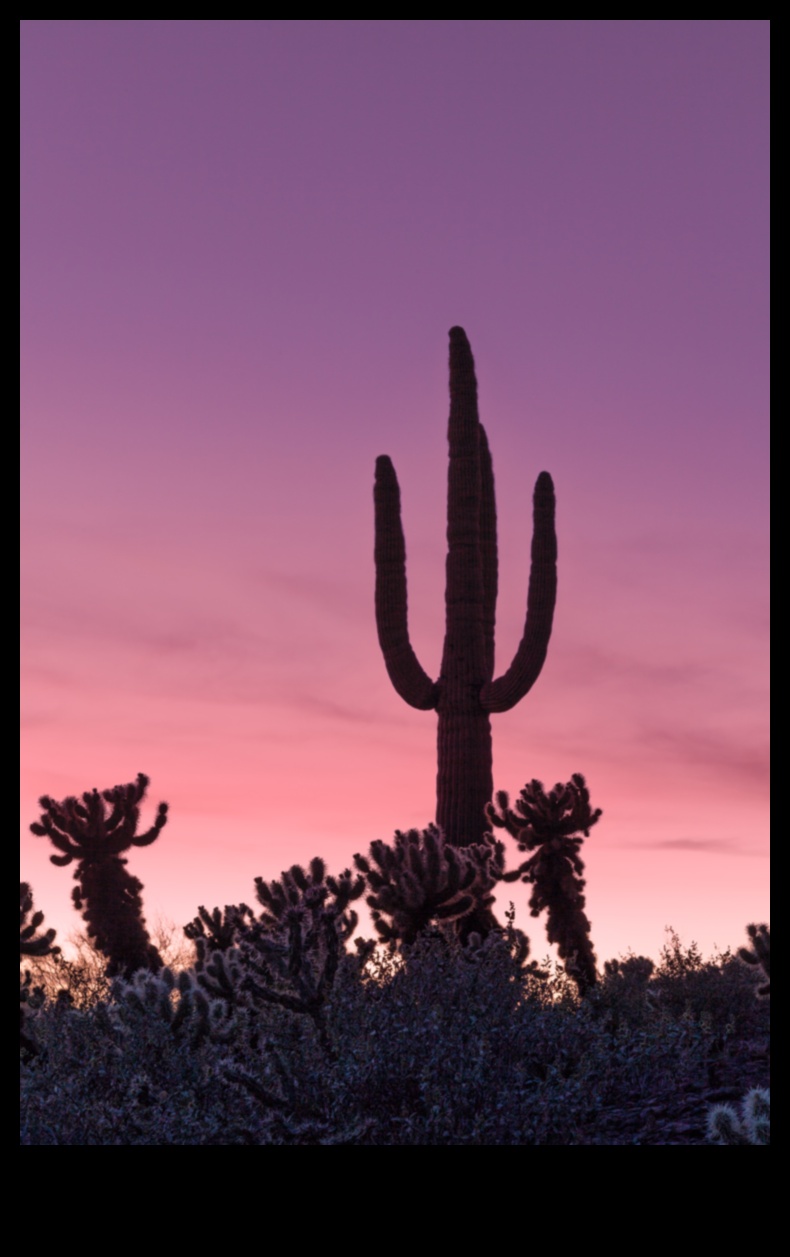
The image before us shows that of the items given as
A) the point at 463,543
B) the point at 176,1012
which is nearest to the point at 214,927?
the point at 176,1012

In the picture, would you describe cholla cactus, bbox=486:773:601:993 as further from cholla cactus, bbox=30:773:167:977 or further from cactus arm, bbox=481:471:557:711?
cholla cactus, bbox=30:773:167:977

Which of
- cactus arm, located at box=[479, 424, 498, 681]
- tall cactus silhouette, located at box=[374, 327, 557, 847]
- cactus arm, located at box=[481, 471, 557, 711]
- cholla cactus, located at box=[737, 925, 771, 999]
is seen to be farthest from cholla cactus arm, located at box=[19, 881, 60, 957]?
cactus arm, located at box=[479, 424, 498, 681]

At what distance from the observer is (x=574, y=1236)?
14.9ft

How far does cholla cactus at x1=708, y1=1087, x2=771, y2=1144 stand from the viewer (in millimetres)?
7229

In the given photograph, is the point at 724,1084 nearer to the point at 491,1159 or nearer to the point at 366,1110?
the point at 366,1110

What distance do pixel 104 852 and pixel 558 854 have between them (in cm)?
576

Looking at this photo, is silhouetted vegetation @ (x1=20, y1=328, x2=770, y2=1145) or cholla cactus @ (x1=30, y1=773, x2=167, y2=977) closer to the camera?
silhouetted vegetation @ (x1=20, y1=328, x2=770, y2=1145)

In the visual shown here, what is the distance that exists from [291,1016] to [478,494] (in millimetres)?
10246

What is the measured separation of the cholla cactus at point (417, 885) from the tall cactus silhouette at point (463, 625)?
339cm

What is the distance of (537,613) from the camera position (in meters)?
18.2

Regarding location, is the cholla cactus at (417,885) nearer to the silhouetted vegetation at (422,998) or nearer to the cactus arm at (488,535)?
the silhouetted vegetation at (422,998)

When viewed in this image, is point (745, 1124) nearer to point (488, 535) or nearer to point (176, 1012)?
point (176, 1012)

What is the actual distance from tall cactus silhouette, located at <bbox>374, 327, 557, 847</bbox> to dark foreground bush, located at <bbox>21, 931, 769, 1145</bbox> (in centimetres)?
497
